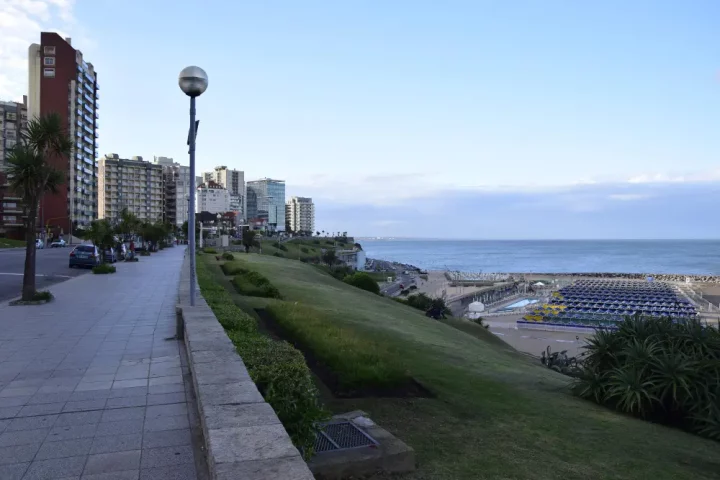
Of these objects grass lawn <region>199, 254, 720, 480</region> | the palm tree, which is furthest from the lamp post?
the palm tree

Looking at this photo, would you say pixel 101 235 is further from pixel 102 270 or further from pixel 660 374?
pixel 660 374

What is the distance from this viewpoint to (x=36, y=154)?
1487 cm

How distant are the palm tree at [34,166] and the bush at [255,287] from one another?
18.7ft

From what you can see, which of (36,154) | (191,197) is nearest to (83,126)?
(36,154)

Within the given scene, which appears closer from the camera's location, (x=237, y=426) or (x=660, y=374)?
(x=237, y=426)

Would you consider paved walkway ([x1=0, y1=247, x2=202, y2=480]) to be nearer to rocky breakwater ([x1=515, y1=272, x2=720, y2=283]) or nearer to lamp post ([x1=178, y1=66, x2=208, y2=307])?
lamp post ([x1=178, y1=66, x2=208, y2=307])

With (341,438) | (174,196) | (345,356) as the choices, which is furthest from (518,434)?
(174,196)

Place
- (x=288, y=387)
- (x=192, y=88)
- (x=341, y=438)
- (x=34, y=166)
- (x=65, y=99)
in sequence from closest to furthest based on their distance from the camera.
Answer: (x=288, y=387)
(x=341, y=438)
(x=192, y=88)
(x=34, y=166)
(x=65, y=99)

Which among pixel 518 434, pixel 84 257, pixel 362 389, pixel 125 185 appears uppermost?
pixel 125 185

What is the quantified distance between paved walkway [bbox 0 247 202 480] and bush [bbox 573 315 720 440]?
21.3 feet

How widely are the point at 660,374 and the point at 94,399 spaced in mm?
7767

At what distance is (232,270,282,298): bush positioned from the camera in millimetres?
15782

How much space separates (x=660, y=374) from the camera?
7898mm

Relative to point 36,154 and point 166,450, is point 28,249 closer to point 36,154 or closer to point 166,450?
point 36,154
